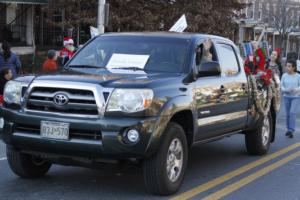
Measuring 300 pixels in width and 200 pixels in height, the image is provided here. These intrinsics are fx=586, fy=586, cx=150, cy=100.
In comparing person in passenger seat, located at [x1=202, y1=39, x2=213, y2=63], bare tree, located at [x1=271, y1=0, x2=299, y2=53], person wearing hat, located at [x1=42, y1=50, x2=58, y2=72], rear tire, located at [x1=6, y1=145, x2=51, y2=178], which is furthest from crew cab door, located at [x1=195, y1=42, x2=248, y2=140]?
bare tree, located at [x1=271, y1=0, x2=299, y2=53]

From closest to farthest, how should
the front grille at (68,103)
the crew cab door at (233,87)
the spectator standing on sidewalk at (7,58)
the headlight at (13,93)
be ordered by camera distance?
the front grille at (68,103) → the headlight at (13,93) → the crew cab door at (233,87) → the spectator standing on sidewalk at (7,58)

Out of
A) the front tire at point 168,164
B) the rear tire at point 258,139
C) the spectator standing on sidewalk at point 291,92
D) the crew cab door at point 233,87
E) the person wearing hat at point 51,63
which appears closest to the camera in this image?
the front tire at point 168,164

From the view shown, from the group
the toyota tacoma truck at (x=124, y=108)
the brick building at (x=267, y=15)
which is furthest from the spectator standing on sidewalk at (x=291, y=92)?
the brick building at (x=267, y=15)

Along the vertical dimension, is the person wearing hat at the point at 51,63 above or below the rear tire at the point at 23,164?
above

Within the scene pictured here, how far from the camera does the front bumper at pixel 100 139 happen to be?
568cm

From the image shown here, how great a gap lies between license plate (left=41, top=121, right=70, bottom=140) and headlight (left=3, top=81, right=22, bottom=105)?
0.48 meters

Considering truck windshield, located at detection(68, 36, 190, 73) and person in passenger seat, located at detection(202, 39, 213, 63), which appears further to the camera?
person in passenger seat, located at detection(202, 39, 213, 63)

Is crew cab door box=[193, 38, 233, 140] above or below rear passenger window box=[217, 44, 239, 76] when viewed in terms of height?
below

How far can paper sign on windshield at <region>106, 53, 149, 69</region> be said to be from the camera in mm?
6832

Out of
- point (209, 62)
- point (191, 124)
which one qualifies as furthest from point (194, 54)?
point (191, 124)

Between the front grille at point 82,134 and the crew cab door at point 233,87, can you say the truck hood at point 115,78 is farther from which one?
the crew cab door at point 233,87

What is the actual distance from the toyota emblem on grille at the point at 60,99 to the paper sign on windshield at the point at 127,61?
1.09 meters

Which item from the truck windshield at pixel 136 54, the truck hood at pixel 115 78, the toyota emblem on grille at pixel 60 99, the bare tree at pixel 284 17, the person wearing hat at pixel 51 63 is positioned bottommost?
the person wearing hat at pixel 51 63

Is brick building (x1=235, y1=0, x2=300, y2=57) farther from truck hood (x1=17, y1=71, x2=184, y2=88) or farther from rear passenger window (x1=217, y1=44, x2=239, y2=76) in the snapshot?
truck hood (x1=17, y1=71, x2=184, y2=88)
